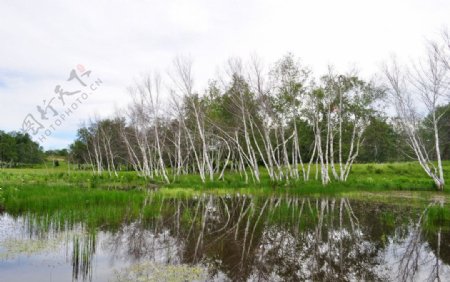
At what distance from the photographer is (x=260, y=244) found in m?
9.05

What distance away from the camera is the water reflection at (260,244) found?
7.02 metres

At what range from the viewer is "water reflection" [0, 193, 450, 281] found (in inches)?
277

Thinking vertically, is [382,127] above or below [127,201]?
above

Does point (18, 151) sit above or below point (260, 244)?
above

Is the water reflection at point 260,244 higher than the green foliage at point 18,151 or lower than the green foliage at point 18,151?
lower

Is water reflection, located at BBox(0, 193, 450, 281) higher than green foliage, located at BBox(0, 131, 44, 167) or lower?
lower

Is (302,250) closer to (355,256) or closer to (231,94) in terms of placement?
(355,256)

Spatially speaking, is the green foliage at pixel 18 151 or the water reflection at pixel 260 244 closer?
the water reflection at pixel 260 244

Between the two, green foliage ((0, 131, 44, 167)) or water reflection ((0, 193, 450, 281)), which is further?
green foliage ((0, 131, 44, 167))

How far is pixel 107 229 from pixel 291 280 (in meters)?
6.06

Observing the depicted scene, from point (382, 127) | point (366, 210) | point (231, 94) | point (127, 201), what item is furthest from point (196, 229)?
point (382, 127)

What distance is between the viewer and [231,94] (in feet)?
99.5

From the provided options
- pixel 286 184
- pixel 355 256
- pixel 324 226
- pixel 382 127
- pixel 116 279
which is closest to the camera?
pixel 116 279

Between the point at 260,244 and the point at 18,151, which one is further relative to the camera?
the point at 18,151
